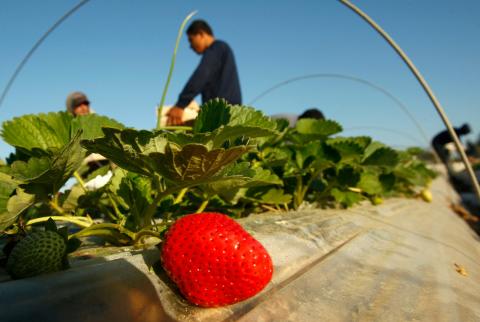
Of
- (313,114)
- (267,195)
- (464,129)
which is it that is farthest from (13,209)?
(464,129)

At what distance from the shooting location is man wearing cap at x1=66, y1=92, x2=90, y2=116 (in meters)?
3.26

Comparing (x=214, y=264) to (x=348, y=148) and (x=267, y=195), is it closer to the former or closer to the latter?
(x=267, y=195)

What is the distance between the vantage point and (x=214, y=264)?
1.79ft

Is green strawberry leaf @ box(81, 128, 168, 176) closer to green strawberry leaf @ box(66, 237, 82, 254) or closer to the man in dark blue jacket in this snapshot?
green strawberry leaf @ box(66, 237, 82, 254)

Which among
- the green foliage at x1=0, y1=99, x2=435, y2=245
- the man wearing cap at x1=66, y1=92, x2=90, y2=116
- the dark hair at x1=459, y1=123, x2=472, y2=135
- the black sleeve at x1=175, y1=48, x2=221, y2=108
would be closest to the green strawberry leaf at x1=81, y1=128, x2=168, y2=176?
the green foliage at x1=0, y1=99, x2=435, y2=245

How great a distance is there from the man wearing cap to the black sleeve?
4.75 ft

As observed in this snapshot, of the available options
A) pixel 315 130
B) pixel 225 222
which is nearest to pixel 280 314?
pixel 225 222

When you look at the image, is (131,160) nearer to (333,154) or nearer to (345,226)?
(345,226)

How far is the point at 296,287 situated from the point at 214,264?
0.56 ft

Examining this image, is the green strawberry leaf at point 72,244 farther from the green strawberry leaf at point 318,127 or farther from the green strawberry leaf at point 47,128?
the green strawberry leaf at point 318,127

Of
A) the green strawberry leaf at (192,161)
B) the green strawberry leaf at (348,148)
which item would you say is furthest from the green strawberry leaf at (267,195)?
the green strawberry leaf at (192,161)

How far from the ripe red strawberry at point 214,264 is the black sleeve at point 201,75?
1.70 meters

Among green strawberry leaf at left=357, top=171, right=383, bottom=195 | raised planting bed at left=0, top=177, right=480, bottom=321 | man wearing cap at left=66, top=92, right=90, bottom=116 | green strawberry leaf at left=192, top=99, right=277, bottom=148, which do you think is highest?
man wearing cap at left=66, top=92, right=90, bottom=116

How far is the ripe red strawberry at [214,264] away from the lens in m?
0.53
